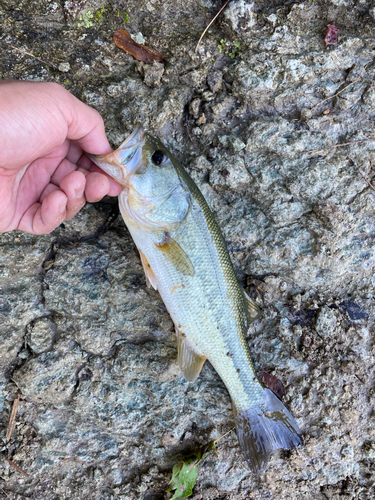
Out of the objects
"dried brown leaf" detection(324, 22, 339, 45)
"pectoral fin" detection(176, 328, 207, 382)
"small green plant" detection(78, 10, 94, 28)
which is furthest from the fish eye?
"dried brown leaf" detection(324, 22, 339, 45)

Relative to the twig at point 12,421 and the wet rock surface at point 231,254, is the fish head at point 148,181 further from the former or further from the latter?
the twig at point 12,421

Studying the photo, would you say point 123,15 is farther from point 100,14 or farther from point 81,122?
point 81,122

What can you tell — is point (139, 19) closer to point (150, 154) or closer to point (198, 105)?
point (198, 105)

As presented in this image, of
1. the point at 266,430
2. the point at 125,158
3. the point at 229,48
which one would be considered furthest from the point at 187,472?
the point at 229,48

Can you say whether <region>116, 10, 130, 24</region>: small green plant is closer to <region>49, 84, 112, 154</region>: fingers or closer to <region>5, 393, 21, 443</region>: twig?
<region>49, 84, 112, 154</region>: fingers

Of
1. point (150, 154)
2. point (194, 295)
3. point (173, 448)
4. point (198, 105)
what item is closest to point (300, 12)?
point (198, 105)

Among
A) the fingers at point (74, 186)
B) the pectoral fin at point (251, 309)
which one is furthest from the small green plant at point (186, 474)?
the fingers at point (74, 186)
